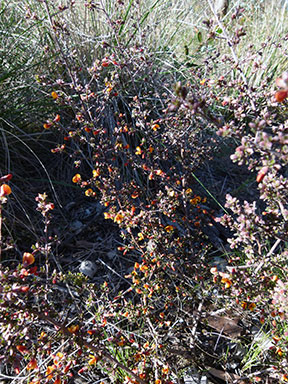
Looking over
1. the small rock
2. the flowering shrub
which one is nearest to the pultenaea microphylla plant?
the flowering shrub

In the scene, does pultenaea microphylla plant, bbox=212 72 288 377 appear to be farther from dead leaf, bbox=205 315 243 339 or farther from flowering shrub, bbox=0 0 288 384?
dead leaf, bbox=205 315 243 339

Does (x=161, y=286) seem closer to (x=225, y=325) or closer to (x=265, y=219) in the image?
(x=225, y=325)

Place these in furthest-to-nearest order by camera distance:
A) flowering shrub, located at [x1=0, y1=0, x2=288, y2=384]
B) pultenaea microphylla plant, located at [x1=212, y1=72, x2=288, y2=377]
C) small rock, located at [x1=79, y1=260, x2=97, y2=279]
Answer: small rock, located at [x1=79, y1=260, x2=97, y2=279], flowering shrub, located at [x1=0, y1=0, x2=288, y2=384], pultenaea microphylla plant, located at [x1=212, y1=72, x2=288, y2=377]

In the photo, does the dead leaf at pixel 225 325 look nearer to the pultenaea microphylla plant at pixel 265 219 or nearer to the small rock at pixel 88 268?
the pultenaea microphylla plant at pixel 265 219

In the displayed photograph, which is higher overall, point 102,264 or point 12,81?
point 12,81

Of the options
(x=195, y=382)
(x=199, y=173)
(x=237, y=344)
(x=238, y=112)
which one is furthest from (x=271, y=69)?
(x=195, y=382)

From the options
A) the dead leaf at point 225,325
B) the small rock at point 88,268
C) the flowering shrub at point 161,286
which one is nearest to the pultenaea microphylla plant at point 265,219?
the flowering shrub at point 161,286

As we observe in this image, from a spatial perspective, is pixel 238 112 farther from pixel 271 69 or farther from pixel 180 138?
pixel 271 69

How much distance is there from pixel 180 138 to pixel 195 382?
42.4 inches

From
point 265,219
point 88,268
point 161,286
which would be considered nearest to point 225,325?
point 161,286

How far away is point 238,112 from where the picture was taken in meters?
1.24

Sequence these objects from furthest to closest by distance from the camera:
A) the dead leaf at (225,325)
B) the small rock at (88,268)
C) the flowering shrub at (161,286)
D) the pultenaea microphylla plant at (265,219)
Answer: the small rock at (88,268) < the dead leaf at (225,325) < the flowering shrub at (161,286) < the pultenaea microphylla plant at (265,219)

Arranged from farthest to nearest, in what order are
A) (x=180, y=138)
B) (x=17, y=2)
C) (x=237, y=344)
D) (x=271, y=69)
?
(x=271, y=69)
(x=17, y=2)
(x=180, y=138)
(x=237, y=344)

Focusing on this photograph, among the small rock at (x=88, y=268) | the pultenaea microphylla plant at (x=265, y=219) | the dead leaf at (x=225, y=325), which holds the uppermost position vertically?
the pultenaea microphylla plant at (x=265, y=219)
